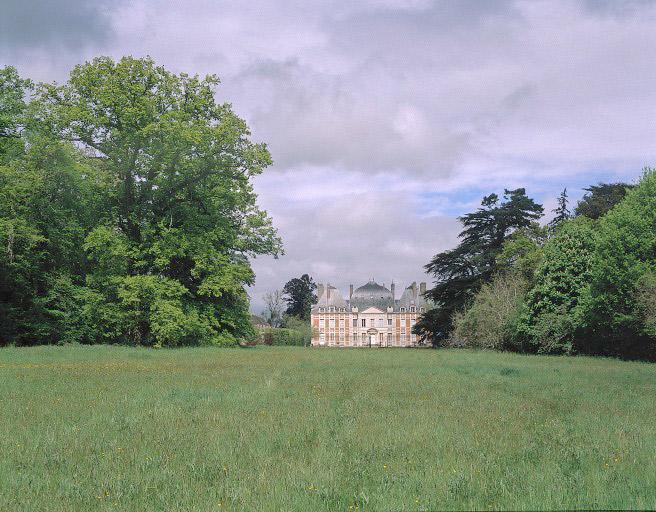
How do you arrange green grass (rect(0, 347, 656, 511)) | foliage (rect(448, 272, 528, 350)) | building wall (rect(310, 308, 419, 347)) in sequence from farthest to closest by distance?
building wall (rect(310, 308, 419, 347)), foliage (rect(448, 272, 528, 350)), green grass (rect(0, 347, 656, 511))

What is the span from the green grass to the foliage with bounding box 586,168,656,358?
21112 millimetres

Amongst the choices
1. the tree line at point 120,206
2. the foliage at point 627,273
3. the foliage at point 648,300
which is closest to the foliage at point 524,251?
the foliage at point 627,273

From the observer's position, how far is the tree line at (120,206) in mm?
34000

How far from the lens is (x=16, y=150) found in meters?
35.5

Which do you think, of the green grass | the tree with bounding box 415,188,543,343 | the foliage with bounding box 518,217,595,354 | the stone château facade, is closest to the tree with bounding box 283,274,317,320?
the stone château facade

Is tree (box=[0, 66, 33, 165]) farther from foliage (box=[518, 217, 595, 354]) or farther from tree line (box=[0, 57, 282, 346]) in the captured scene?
foliage (box=[518, 217, 595, 354])

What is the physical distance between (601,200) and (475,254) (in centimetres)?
1307

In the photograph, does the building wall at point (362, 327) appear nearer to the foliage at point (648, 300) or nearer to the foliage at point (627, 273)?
the foliage at point (627, 273)

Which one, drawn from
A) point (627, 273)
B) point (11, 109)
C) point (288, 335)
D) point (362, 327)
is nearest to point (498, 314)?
point (627, 273)

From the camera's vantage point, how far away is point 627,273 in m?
33.6

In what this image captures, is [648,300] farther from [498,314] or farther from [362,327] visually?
[362,327]

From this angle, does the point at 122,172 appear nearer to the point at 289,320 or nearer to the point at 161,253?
the point at 161,253

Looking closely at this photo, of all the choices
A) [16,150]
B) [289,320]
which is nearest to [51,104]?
[16,150]

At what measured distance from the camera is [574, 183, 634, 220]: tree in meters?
55.9
